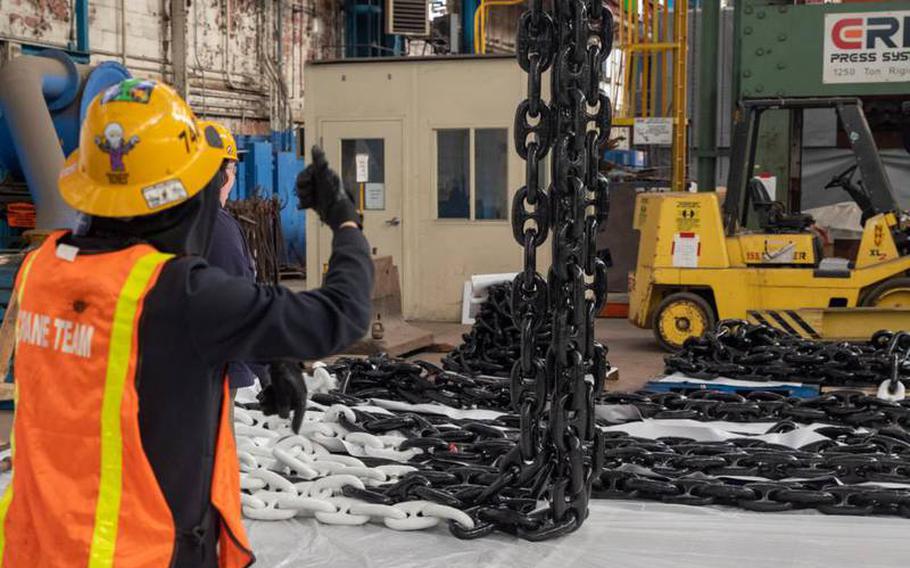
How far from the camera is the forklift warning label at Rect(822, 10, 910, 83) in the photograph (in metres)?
10.9

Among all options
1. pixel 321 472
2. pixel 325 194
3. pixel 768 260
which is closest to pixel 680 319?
pixel 768 260

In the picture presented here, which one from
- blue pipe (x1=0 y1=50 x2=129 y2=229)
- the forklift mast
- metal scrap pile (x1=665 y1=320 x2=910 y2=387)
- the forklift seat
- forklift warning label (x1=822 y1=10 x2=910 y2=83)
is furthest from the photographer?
forklift warning label (x1=822 y1=10 x2=910 y2=83)

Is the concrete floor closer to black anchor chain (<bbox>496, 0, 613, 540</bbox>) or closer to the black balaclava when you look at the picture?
black anchor chain (<bbox>496, 0, 613, 540</bbox>)

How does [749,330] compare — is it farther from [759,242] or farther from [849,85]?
[849,85]

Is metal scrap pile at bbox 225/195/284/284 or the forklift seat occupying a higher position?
the forklift seat

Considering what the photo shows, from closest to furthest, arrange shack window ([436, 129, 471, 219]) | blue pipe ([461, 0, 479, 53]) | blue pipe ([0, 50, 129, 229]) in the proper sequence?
blue pipe ([0, 50, 129, 229]), shack window ([436, 129, 471, 219]), blue pipe ([461, 0, 479, 53])

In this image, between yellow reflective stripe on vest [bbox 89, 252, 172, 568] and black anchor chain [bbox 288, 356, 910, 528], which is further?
black anchor chain [bbox 288, 356, 910, 528]

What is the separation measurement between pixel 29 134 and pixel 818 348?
519cm

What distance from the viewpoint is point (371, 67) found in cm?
1209

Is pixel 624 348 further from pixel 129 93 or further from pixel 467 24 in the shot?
pixel 467 24

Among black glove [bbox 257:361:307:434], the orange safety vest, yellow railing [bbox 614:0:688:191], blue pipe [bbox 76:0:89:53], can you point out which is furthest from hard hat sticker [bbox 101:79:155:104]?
blue pipe [bbox 76:0:89:53]

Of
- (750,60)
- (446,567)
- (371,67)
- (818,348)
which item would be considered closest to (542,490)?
(446,567)

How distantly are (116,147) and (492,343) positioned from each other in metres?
5.39

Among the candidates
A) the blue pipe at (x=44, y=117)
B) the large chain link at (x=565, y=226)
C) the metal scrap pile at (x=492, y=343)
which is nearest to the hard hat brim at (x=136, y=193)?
the large chain link at (x=565, y=226)
